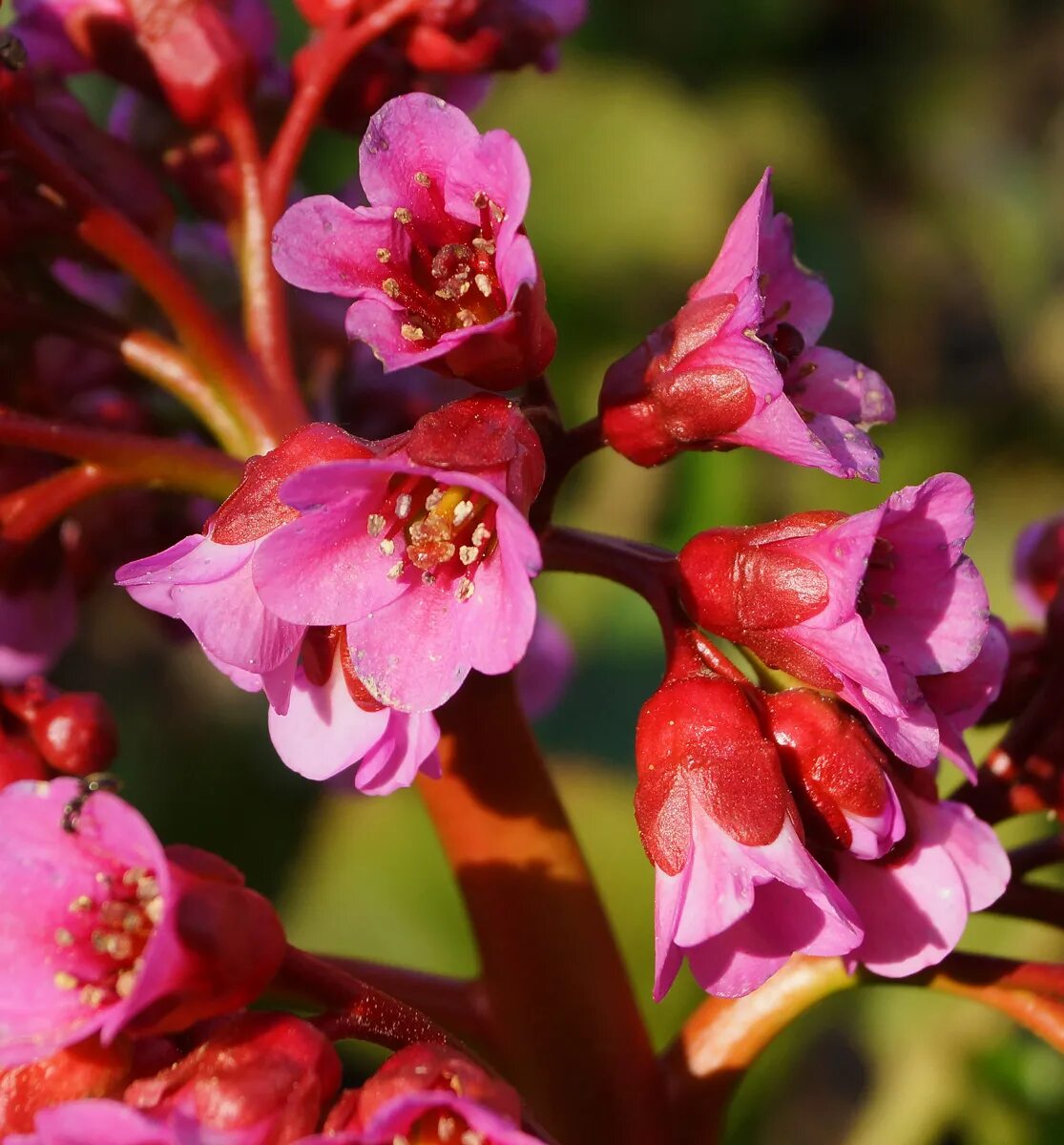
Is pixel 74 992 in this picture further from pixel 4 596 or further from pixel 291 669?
pixel 4 596

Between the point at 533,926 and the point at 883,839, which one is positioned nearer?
the point at 883,839

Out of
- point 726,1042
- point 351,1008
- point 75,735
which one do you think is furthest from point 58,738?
point 726,1042

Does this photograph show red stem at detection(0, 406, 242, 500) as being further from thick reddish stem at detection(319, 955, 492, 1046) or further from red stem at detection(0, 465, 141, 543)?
thick reddish stem at detection(319, 955, 492, 1046)

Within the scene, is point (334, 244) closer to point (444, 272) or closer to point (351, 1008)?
point (444, 272)

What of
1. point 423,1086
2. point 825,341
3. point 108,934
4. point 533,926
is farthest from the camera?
point 825,341

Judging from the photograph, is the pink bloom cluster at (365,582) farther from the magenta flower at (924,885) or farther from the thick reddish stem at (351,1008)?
the magenta flower at (924,885)
